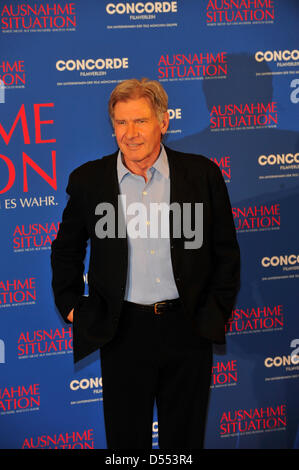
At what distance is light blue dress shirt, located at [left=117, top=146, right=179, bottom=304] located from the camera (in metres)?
2.31

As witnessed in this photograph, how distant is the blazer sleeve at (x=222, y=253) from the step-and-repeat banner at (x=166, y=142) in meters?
0.71

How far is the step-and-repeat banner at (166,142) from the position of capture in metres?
2.89

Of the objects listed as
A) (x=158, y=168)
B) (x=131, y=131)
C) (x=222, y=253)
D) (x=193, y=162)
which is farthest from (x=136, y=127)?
(x=222, y=253)

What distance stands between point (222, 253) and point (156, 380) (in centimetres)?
68

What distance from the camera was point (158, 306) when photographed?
7.51 ft

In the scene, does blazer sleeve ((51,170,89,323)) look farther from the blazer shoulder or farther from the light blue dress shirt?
the blazer shoulder

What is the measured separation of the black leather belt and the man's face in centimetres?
65

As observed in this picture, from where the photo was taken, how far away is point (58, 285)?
2.59 metres

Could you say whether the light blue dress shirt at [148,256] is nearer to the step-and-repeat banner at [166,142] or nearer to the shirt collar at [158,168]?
the shirt collar at [158,168]

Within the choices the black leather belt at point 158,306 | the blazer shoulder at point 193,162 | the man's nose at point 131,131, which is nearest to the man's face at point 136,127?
the man's nose at point 131,131

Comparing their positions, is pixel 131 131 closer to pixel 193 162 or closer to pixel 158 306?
pixel 193 162

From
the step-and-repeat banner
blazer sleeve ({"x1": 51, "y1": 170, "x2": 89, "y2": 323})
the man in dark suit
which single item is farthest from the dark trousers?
the step-and-repeat banner

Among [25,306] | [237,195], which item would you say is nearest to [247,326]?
[237,195]

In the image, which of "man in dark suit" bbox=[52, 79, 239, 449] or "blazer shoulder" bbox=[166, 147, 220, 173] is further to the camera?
"blazer shoulder" bbox=[166, 147, 220, 173]
